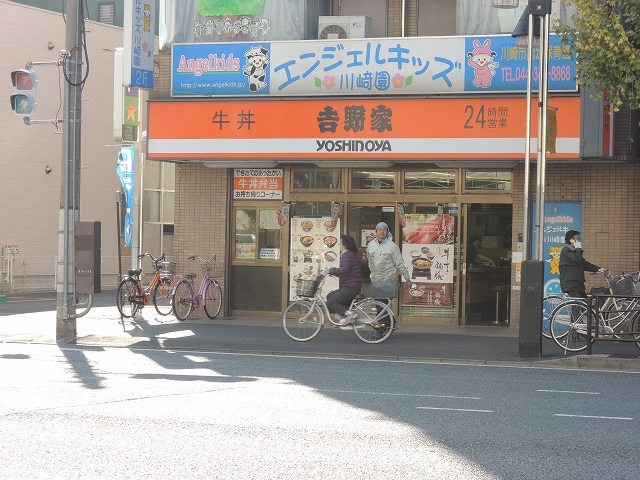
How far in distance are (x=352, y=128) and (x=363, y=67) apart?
4.19 feet

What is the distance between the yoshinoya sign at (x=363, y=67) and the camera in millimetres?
20250

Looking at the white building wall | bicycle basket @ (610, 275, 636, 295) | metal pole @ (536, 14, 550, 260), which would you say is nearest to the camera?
metal pole @ (536, 14, 550, 260)

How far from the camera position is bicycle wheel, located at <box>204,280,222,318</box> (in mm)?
22094

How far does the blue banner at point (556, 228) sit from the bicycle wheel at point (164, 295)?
7359 millimetres

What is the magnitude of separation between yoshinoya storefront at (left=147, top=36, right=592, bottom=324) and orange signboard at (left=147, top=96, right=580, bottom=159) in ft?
0.08

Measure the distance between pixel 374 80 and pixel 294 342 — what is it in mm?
5824

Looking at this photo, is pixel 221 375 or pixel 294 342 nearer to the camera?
pixel 221 375

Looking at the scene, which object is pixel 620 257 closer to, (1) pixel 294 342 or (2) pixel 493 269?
(2) pixel 493 269

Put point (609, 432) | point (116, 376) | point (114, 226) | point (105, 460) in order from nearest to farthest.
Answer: point (105, 460) → point (609, 432) → point (116, 376) → point (114, 226)

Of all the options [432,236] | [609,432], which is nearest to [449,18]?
[432,236]

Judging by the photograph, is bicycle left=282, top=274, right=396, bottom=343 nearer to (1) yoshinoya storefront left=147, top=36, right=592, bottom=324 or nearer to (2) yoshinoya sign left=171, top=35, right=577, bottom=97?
(1) yoshinoya storefront left=147, top=36, right=592, bottom=324

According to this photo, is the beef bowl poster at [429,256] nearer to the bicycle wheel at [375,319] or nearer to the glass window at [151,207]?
the bicycle wheel at [375,319]

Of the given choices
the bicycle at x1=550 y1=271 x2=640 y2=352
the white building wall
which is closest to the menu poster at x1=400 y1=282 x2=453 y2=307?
the bicycle at x1=550 y1=271 x2=640 y2=352

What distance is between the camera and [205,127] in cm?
2158
